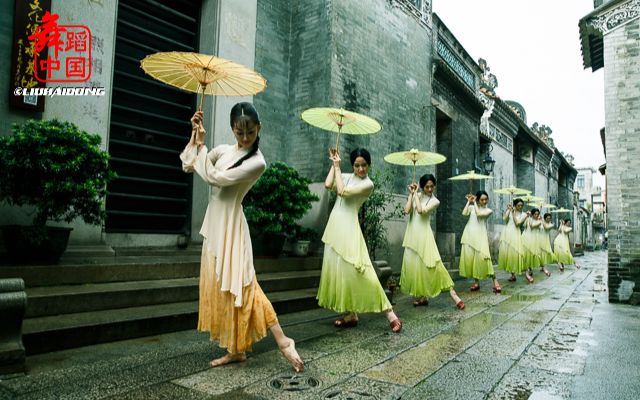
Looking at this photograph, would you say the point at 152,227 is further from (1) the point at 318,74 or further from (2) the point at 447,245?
(2) the point at 447,245

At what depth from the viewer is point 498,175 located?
1955cm

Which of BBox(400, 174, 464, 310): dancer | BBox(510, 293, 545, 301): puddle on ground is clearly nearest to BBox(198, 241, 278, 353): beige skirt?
BBox(400, 174, 464, 310): dancer

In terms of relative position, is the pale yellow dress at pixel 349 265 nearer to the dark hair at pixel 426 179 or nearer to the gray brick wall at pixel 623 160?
the dark hair at pixel 426 179

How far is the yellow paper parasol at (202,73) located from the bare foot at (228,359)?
2.00 m

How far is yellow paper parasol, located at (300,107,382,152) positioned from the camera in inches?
210

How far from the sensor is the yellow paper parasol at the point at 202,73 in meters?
3.58

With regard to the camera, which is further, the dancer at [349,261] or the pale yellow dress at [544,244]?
the pale yellow dress at [544,244]

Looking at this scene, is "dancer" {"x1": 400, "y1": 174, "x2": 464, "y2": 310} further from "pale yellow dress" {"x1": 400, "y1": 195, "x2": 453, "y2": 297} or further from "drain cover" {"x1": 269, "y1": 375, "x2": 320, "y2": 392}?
"drain cover" {"x1": 269, "y1": 375, "x2": 320, "y2": 392}

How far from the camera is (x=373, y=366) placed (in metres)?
3.66

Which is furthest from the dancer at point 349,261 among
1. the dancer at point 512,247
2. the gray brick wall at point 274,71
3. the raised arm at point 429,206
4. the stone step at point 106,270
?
the dancer at point 512,247

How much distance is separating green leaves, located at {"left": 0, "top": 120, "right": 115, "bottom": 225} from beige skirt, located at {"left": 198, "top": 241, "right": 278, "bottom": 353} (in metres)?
1.93

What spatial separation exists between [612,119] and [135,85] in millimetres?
8310

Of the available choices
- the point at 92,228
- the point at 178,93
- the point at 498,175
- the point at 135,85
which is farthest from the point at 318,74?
the point at 498,175

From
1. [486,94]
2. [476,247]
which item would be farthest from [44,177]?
[486,94]
